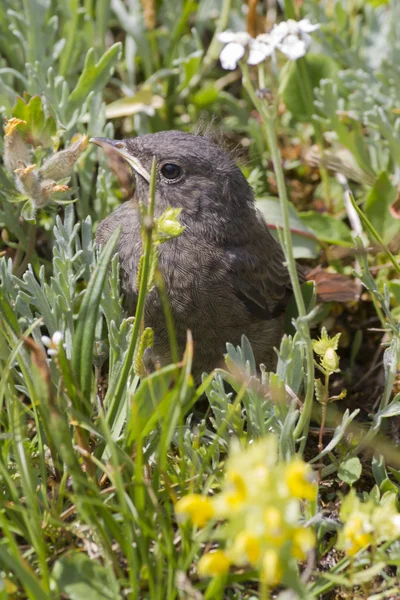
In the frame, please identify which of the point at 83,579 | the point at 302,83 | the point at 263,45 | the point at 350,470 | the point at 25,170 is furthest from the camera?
the point at 302,83

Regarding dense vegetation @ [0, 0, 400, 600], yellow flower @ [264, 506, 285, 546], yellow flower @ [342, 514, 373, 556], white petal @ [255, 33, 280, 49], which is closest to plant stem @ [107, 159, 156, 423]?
dense vegetation @ [0, 0, 400, 600]

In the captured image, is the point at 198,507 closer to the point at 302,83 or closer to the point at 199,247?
the point at 199,247

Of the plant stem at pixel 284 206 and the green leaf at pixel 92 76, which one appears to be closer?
the plant stem at pixel 284 206

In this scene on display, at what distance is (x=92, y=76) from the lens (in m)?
3.80

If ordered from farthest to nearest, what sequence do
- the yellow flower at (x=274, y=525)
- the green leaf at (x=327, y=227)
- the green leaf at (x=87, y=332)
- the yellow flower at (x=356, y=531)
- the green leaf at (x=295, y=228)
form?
the green leaf at (x=327, y=227) < the green leaf at (x=295, y=228) < the green leaf at (x=87, y=332) < the yellow flower at (x=356, y=531) < the yellow flower at (x=274, y=525)

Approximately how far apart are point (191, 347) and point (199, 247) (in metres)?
1.16

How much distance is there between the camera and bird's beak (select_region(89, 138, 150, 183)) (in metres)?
3.53

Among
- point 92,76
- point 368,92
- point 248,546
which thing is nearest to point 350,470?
point 248,546

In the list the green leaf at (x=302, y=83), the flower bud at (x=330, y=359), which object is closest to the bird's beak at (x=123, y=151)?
the flower bud at (x=330, y=359)

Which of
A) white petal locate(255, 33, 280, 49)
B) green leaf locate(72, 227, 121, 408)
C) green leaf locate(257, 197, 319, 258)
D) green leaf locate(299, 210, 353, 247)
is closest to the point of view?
white petal locate(255, 33, 280, 49)

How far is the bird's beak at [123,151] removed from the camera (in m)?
3.53

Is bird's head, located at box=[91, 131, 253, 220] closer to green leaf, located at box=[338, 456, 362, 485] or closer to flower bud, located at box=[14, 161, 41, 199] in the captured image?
flower bud, located at box=[14, 161, 41, 199]

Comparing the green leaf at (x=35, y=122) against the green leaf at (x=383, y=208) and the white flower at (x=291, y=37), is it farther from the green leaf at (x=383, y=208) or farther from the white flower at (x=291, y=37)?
the green leaf at (x=383, y=208)

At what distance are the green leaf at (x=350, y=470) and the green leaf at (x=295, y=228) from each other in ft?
4.66
